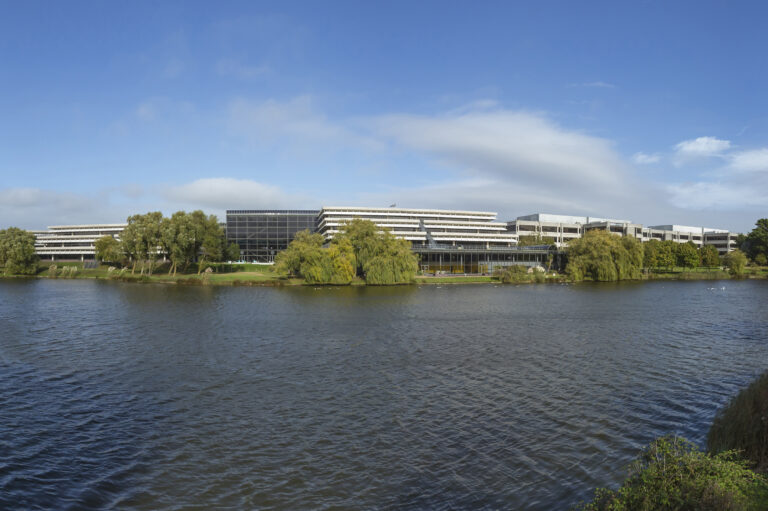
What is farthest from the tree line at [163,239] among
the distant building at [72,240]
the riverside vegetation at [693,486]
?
the riverside vegetation at [693,486]

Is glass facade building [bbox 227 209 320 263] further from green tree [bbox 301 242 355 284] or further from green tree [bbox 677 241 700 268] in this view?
green tree [bbox 677 241 700 268]

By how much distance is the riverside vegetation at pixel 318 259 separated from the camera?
84688 mm

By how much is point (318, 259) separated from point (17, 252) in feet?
219

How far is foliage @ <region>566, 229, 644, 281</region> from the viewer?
9669 centimetres

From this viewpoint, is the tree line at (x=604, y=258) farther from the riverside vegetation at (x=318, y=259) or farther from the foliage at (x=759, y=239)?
the foliage at (x=759, y=239)

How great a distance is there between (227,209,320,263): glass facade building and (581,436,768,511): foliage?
148214mm

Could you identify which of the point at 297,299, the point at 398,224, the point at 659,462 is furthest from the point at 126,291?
the point at 398,224

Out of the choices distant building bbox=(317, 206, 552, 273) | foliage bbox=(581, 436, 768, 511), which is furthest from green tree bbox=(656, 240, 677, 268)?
foliage bbox=(581, 436, 768, 511)

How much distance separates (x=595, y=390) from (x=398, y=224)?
4935 inches

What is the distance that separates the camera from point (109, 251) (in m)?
105

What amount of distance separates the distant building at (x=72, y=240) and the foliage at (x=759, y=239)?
202m

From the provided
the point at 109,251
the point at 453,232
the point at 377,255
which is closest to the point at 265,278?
the point at 377,255

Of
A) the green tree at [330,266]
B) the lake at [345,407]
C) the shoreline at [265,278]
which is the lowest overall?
the lake at [345,407]

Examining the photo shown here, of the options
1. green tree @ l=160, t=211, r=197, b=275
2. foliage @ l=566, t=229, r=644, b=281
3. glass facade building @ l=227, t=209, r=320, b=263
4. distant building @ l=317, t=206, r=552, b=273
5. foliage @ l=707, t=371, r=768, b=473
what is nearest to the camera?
foliage @ l=707, t=371, r=768, b=473
